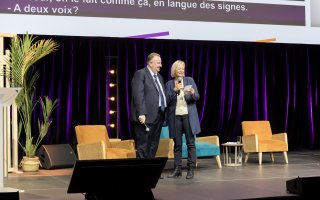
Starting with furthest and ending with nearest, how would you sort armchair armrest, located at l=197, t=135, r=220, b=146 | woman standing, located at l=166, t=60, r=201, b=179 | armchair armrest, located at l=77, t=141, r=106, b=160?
armchair armrest, located at l=197, t=135, r=220, b=146 → armchair armrest, located at l=77, t=141, r=106, b=160 → woman standing, located at l=166, t=60, r=201, b=179

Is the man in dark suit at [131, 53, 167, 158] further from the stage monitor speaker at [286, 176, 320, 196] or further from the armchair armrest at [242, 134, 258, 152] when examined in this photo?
the armchair armrest at [242, 134, 258, 152]

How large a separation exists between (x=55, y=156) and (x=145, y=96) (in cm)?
248

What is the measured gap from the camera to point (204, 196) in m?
5.20

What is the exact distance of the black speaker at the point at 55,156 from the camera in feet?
27.1

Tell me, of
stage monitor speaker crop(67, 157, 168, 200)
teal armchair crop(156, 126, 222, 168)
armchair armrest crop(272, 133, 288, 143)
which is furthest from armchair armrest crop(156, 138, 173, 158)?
stage monitor speaker crop(67, 157, 168, 200)

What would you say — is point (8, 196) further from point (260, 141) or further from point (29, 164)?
point (260, 141)

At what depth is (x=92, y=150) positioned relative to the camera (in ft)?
23.6

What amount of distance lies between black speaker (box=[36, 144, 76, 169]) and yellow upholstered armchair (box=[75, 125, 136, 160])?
0.81 metres

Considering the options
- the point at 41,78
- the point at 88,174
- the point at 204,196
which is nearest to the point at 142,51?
the point at 41,78

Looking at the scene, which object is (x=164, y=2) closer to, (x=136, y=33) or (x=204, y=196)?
(x=136, y=33)

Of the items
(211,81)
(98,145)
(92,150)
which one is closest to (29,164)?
(92,150)

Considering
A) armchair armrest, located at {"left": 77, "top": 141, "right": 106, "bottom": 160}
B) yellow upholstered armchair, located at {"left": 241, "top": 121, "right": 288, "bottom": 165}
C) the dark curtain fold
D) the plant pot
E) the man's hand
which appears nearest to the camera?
the man's hand

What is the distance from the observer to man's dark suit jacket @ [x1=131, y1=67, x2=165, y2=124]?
6309 mm

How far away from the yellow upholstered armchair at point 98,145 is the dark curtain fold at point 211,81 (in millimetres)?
1759
